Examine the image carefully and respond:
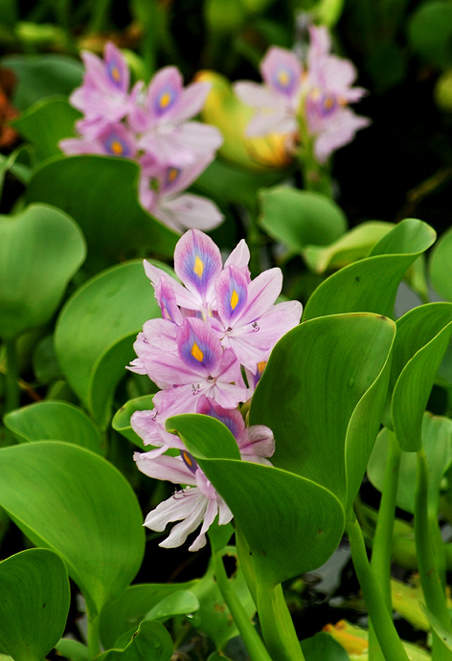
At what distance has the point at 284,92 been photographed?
129 centimetres

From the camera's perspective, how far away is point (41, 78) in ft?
4.75

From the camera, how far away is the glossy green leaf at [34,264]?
0.87m

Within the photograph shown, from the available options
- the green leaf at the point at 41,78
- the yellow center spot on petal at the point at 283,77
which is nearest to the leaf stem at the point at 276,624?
the yellow center spot on petal at the point at 283,77

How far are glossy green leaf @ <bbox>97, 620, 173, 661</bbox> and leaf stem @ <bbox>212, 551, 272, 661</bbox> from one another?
0.05 metres

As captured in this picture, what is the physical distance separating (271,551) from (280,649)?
0.34 feet

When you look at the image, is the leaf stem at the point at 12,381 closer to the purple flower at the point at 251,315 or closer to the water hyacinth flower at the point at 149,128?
the water hyacinth flower at the point at 149,128

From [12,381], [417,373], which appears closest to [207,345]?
[417,373]

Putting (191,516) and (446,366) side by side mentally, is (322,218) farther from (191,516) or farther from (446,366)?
(191,516)

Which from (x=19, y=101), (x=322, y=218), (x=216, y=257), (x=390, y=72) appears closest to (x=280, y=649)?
(x=216, y=257)

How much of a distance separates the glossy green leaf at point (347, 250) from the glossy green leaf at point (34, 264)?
280mm

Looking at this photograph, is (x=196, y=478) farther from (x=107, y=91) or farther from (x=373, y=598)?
(x=107, y=91)

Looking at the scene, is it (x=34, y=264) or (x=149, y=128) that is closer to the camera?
(x=34, y=264)

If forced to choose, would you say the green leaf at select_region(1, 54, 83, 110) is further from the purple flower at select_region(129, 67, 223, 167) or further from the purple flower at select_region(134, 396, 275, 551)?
the purple flower at select_region(134, 396, 275, 551)

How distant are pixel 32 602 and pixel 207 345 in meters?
0.22
